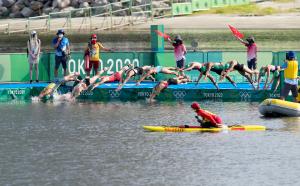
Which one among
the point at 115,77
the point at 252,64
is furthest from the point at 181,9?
the point at 115,77

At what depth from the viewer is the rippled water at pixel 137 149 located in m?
31.9

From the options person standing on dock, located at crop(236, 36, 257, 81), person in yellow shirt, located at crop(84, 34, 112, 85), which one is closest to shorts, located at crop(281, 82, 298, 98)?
person standing on dock, located at crop(236, 36, 257, 81)

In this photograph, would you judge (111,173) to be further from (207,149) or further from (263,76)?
(263,76)

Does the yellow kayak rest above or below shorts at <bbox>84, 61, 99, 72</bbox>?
below

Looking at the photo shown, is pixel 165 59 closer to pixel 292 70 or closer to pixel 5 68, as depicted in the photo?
pixel 5 68

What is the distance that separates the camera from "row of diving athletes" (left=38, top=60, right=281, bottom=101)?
48250 millimetres

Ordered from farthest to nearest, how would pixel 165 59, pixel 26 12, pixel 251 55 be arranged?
pixel 26 12 < pixel 165 59 < pixel 251 55

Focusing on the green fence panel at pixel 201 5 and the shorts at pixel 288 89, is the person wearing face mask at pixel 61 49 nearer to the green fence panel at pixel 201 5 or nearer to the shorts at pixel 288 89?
the shorts at pixel 288 89

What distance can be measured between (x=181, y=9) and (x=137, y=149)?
5972 cm

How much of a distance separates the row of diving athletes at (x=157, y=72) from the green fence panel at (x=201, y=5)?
46063 millimetres

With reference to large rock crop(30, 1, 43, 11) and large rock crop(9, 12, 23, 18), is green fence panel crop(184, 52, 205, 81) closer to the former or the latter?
large rock crop(9, 12, 23, 18)

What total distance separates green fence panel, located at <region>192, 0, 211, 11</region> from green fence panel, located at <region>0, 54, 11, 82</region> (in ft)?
148

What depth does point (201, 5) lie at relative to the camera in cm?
9631

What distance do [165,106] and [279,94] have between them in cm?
467
